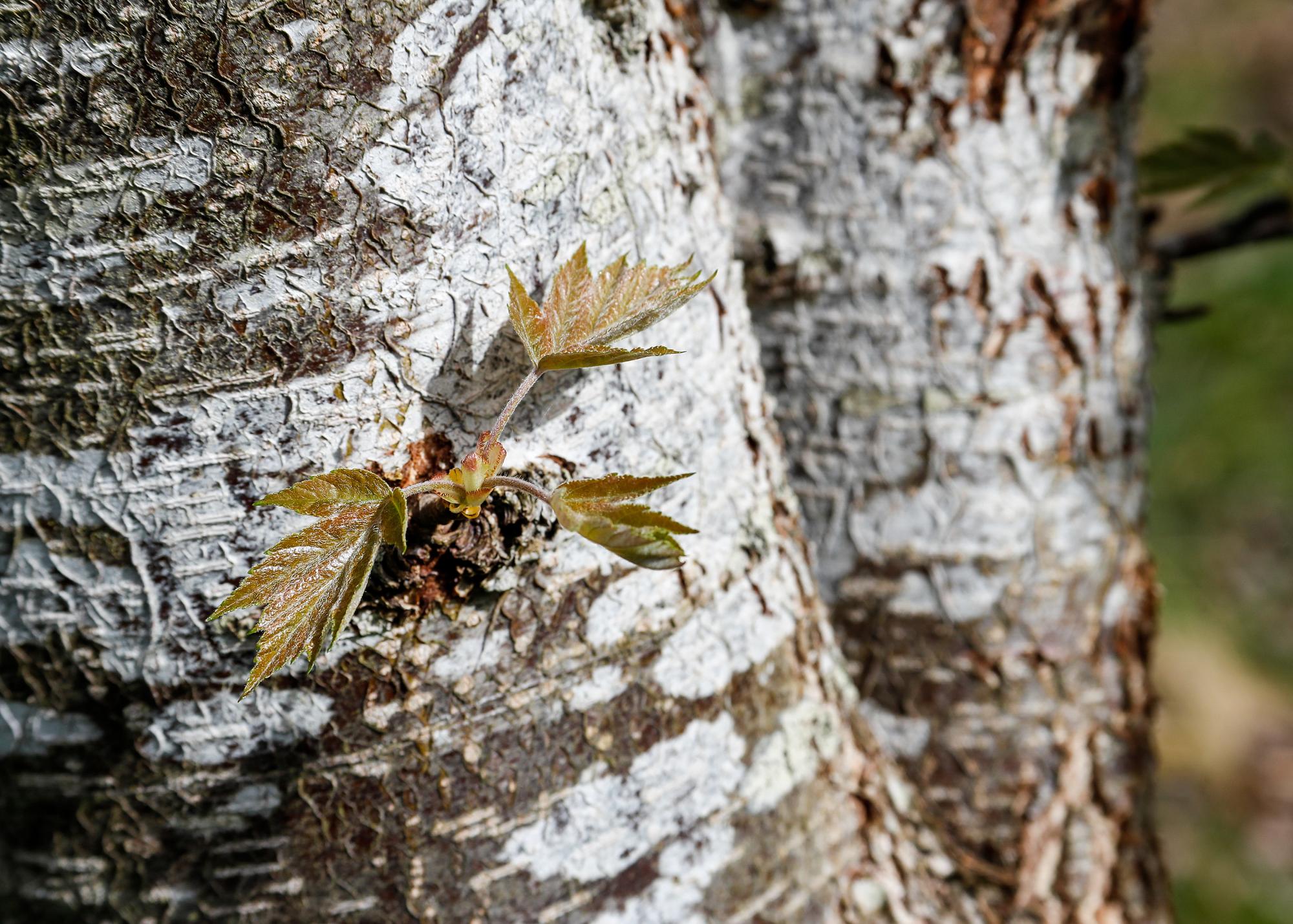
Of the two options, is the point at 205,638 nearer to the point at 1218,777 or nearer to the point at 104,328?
the point at 104,328

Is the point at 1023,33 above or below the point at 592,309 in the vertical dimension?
above

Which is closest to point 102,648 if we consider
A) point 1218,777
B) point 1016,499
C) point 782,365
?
point 782,365

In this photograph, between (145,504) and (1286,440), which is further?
(1286,440)

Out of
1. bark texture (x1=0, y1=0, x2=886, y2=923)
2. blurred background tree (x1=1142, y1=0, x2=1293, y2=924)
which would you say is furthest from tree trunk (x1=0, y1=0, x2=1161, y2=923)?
blurred background tree (x1=1142, y1=0, x2=1293, y2=924)

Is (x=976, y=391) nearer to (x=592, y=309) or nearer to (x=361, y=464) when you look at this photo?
(x=592, y=309)

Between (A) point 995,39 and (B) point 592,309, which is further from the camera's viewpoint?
(A) point 995,39

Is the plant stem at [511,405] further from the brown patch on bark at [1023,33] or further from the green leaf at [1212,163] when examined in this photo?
the green leaf at [1212,163]

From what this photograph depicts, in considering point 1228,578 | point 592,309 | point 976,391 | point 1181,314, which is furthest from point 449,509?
point 1228,578
